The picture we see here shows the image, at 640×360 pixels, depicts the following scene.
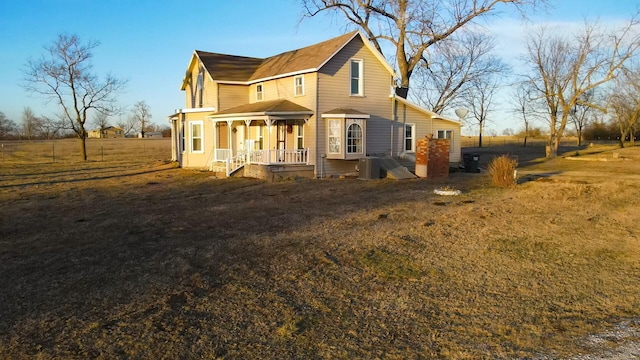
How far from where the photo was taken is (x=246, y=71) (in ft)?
86.2

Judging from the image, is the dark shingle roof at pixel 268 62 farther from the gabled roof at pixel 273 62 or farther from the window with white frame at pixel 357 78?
the window with white frame at pixel 357 78

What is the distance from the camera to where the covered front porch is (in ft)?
66.5

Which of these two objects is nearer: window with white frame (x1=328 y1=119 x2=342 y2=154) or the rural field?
the rural field

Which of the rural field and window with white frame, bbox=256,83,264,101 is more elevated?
window with white frame, bbox=256,83,264,101

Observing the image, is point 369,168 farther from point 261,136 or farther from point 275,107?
point 261,136

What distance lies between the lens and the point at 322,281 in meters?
6.02

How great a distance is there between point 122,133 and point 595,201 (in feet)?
446

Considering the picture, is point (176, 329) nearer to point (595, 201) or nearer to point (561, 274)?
point (561, 274)

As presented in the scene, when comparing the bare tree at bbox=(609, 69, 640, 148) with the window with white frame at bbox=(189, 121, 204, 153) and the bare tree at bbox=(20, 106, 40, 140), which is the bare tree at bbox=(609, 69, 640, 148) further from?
the bare tree at bbox=(20, 106, 40, 140)

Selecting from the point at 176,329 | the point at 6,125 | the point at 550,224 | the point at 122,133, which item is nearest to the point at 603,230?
the point at 550,224

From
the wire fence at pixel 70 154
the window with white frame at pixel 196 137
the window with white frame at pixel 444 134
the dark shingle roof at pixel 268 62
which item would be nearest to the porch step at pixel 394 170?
the dark shingle roof at pixel 268 62

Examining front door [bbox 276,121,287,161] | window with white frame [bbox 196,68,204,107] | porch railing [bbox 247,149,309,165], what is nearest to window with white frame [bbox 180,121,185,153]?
window with white frame [bbox 196,68,204,107]

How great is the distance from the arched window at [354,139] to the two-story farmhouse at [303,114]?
5 cm

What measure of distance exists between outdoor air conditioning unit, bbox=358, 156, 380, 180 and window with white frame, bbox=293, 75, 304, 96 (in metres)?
4.47
